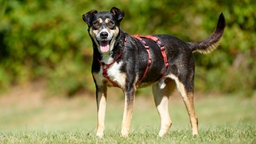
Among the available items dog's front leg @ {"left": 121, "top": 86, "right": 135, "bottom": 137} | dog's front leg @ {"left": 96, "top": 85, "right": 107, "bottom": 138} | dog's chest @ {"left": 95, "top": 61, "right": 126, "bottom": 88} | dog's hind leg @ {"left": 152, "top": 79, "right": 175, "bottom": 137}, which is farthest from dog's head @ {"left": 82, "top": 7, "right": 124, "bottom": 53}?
dog's hind leg @ {"left": 152, "top": 79, "right": 175, "bottom": 137}

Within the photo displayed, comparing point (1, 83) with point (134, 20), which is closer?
point (134, 20)

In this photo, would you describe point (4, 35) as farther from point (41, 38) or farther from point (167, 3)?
point (167, 3)

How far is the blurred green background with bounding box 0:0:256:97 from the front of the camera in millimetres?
19531

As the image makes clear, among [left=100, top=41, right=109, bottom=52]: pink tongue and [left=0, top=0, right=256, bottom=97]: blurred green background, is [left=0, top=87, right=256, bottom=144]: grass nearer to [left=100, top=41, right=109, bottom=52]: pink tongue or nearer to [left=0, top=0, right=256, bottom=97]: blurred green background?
[left=0, top=0, right=256, bottom=97]: blurred green background

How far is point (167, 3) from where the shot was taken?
20203mm

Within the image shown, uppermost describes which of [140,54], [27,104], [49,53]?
[140,54]

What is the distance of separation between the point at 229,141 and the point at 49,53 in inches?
562

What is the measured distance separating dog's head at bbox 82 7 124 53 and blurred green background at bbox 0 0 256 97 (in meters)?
10.6

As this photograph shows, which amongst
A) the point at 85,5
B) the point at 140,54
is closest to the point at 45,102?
the point at 85,5

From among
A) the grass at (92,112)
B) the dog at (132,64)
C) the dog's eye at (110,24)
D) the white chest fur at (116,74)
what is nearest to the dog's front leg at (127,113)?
the dog at (132,64)

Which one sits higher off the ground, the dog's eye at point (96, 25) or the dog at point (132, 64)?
the dog's eye at point (96, 25)

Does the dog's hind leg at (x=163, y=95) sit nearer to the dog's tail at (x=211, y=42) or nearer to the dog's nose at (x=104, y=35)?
the dog's tail at (x=211, y=42)

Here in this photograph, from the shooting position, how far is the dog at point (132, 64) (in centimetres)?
904

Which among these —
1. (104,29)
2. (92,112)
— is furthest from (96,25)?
(92,112)
